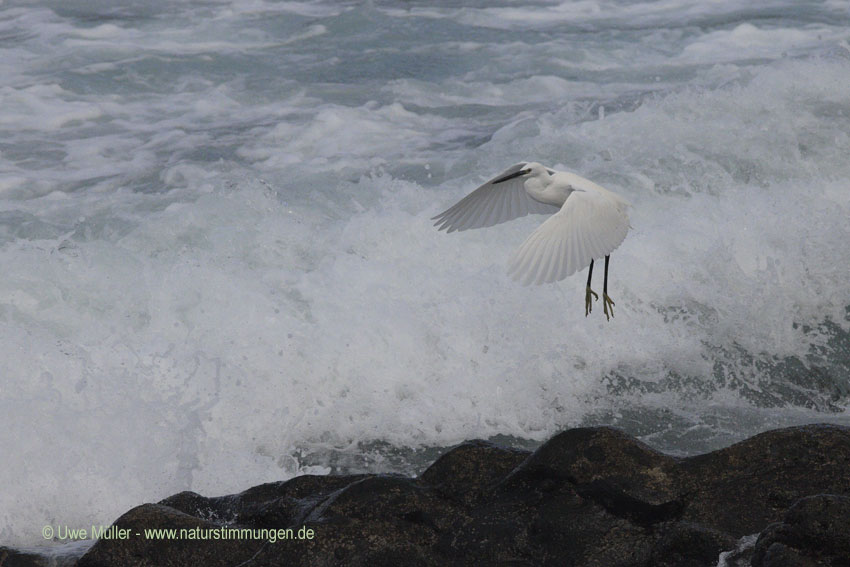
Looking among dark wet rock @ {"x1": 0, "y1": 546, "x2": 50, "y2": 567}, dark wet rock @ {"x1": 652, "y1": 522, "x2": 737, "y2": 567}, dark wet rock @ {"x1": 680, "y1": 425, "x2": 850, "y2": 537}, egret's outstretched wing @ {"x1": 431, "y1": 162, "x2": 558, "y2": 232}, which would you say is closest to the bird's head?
egret's outstretched wing @ {"x1": 431, "y1": 162, "x2": 558, "y2": 232}

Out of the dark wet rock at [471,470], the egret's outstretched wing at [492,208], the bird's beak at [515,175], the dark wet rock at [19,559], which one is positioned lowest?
the dark wet rock at [19,559]

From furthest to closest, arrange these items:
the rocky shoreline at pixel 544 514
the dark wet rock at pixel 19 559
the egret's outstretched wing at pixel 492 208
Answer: the egret's outstretched wing at pixel 492 208
the dark wet rock at pixel 19 559
the rocky shoreline at pixel 544 514

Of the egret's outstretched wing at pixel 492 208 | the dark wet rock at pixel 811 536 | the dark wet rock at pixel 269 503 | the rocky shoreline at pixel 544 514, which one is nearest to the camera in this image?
the dark wet rock at pixel 811 536

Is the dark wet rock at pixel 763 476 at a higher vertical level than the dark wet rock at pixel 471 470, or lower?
higher

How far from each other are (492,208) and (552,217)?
582 mm

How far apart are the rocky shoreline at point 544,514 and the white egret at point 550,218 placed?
29.6 inches

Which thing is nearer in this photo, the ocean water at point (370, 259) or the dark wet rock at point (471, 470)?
the dark wet rock at point (471, 470)

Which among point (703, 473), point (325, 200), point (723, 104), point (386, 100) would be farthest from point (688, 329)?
point (386, 100)

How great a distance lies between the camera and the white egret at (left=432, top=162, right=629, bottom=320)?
3.25 metres

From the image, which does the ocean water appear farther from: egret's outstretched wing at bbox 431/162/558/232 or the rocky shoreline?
the rocky shoreline

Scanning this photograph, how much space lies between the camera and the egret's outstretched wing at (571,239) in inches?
127

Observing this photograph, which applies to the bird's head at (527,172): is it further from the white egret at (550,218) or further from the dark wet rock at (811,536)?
the dark wet rock at (811,536)

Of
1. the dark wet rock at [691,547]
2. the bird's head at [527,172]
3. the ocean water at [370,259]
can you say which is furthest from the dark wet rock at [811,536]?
the ocean water at [370,259]

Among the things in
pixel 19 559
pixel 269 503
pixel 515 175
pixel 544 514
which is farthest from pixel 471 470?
pixel 515 175
